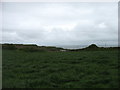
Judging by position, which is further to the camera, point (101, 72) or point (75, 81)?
point (101, 72)

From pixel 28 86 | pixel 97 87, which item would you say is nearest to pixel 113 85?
pixel 97 87

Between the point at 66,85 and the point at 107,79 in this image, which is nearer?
the point at 66,85

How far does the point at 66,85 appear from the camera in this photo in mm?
7625

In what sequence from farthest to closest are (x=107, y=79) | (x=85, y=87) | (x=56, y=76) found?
(x=56, y=76), (x=107, y=79), (x=85, y=87)

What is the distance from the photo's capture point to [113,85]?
7.32 meters

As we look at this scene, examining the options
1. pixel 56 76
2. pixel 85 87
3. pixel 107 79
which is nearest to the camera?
pixel 85 87

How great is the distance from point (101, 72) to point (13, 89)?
196 inches

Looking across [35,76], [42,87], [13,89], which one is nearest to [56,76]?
[35,76]

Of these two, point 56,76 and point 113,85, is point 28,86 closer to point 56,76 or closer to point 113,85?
point 56,76

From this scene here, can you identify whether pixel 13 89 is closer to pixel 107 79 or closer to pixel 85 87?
pixel 85 87

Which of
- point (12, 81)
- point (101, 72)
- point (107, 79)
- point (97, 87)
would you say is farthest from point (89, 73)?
point (12, 81)

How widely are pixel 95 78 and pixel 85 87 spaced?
1699 mm

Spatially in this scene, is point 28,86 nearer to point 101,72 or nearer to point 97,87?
point 97,87

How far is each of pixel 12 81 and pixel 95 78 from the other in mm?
4089
